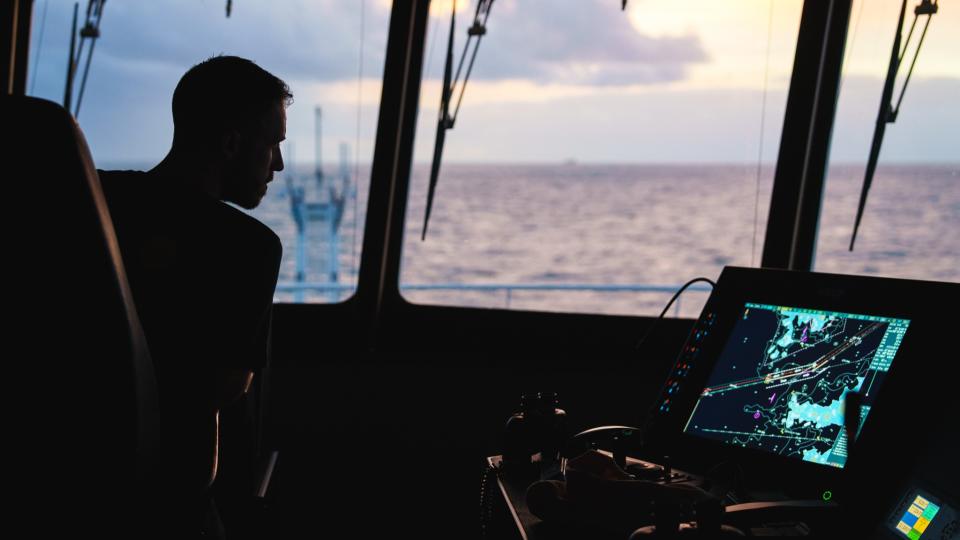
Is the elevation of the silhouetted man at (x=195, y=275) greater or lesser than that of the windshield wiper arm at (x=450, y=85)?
lesser

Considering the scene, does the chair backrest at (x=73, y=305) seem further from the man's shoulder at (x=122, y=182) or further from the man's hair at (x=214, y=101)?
the man's hair at (x=214, y=101)

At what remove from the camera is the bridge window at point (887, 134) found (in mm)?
2688

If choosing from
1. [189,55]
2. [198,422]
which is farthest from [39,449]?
[189,55]

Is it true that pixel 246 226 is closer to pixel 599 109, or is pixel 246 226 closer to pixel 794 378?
pixel 794 378

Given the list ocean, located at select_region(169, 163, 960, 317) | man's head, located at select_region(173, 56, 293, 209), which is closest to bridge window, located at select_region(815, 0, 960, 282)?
ocean, located at select_region(169, 163, 960, 317)

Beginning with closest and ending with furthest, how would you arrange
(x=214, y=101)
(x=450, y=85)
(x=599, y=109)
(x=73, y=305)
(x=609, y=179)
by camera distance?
(x=73, y=305) < (x=214, y=101) < (x=450, y=85) < (x=599, y=109) < (x=609, y=179)

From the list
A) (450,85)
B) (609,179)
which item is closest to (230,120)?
(450,85)

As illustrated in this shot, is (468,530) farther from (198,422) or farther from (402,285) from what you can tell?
(198,422)

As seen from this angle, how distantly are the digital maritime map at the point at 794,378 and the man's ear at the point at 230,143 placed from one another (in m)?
1.07

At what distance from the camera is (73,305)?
111 cm

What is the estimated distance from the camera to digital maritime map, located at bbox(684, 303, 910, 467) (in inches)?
50.9

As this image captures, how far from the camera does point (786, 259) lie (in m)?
2.93

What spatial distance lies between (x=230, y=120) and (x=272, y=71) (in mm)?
1569

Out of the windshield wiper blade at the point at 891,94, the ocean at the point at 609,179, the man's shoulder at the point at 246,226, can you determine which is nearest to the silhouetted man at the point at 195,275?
the man's shoulder at the point at 246,226
